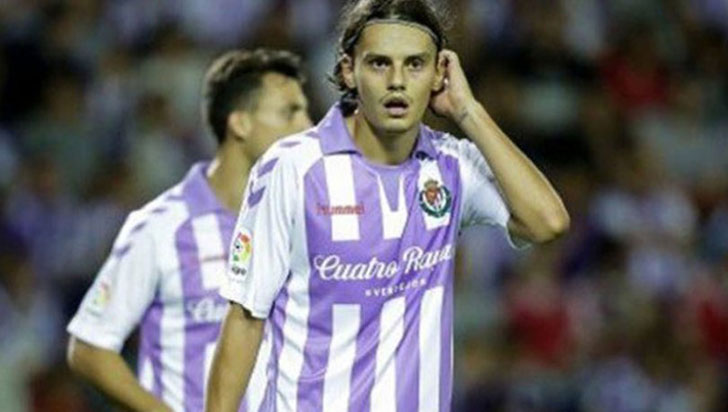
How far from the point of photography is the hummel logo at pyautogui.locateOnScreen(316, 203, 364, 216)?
5.24 m

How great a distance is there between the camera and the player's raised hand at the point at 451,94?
17.7ft

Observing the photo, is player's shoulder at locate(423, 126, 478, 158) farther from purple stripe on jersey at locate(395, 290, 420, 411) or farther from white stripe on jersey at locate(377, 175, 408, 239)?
purple stripe on jersey at locate(395, 290, 420, 411)

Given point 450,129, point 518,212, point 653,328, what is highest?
point 518,212

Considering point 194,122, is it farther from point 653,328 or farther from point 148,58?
point 653,328

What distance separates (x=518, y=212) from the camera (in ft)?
17.7

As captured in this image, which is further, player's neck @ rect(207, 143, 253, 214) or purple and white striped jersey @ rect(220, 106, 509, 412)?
player's neck @ rect(207, 143, 253, 214)

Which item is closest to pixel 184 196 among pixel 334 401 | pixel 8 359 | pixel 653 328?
pixel 334 401

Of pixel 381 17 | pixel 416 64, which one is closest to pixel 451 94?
pixel 416 64

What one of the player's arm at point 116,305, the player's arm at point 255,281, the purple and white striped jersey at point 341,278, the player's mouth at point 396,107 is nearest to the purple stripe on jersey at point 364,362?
the purple and white striped jersey at point 341,278

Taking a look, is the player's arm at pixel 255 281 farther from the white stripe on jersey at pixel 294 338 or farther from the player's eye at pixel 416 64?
the player's eye at pixel 416 64

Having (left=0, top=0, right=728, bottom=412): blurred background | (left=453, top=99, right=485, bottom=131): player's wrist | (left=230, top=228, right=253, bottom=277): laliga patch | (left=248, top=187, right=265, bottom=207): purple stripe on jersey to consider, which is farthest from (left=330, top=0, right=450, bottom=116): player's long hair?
(left=0, top=0, right=728, bottom=412): blurred background

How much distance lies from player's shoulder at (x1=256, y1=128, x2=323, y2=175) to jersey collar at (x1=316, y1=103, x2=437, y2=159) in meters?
0.03

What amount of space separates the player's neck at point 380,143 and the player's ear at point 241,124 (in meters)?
1.49

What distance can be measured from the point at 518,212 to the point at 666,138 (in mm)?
7028
